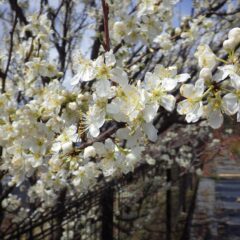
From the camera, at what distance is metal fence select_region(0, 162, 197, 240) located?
4.46 m

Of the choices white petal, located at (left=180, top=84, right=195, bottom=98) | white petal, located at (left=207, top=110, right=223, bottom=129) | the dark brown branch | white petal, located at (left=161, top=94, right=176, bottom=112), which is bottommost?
white petal, located at (left=207, top=110, right=223, bottom=129)

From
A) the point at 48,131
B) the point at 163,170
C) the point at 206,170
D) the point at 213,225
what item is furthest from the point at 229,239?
the point at 206,170

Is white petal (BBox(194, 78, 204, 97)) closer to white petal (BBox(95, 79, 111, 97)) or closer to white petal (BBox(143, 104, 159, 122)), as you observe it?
white petal (BBox(143, 104, 159, 122))

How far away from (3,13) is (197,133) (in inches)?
239

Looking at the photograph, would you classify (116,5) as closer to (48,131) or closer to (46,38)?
(46,38)

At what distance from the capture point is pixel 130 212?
6.57m

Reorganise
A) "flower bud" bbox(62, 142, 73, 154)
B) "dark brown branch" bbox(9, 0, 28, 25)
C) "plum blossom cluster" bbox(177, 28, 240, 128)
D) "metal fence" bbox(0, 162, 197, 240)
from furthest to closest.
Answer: "metal fence" bbox(0, 162, 197, 240) → "dark brown branch" bbox(9, 0, 28, 25) → "flower bud" bbox(62, 142, 73, 154) → "plum blossom cluster" bbox(177, 28, 240, 128)

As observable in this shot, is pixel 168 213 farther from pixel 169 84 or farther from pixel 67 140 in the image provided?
pixel 169 84

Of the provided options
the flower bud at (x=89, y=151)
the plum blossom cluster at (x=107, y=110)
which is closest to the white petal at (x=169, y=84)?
the plum blossom cluster at (x=107, y=110)

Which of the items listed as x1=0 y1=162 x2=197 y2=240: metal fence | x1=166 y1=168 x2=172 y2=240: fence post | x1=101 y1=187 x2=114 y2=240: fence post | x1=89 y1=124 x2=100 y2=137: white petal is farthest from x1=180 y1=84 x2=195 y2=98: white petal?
x1=166 y1=168 x2=172 y2=240: fence post

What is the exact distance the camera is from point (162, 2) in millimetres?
2463

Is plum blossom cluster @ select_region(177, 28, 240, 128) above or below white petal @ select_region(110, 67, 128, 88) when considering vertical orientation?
below

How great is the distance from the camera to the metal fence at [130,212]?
4463mm

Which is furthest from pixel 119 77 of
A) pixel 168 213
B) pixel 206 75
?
pixel 168 213
